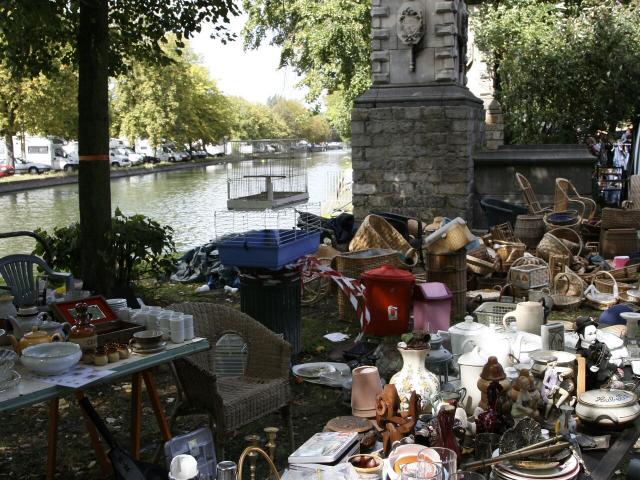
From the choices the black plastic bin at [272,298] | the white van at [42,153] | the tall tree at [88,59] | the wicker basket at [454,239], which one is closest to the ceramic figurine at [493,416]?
the black plastic bin at [272,298]

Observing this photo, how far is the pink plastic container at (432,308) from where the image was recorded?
7532mm

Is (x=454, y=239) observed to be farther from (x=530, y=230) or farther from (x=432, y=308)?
(x=530, y=230)

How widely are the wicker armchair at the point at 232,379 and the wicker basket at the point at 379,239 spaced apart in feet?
15.6

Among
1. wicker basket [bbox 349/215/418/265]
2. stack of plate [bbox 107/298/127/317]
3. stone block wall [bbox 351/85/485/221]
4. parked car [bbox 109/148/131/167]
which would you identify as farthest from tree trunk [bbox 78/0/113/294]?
parked car [bbox 109/148/131/167]

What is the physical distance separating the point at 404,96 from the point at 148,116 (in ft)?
134

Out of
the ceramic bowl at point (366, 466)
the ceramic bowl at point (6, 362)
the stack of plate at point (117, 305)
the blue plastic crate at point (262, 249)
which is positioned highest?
the blue plastic crate at point (262, 249)

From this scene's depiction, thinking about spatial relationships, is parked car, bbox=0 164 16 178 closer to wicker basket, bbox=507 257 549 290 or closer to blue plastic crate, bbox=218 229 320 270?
wicker basket, bbox=507 257 549 290

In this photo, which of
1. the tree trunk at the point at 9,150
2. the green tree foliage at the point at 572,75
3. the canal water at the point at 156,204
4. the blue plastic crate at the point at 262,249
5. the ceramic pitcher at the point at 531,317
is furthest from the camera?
the tree trunk at the point at 9,150

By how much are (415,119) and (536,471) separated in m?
10.9

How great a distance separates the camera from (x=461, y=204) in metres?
13.3

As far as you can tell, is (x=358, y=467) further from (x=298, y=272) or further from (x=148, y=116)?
(x=148, y=116)

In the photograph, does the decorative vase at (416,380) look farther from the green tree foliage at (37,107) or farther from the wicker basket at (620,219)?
the green tree foliage at (37,107)

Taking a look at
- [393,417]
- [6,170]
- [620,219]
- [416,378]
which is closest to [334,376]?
[416,378]

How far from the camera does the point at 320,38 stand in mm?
25078
